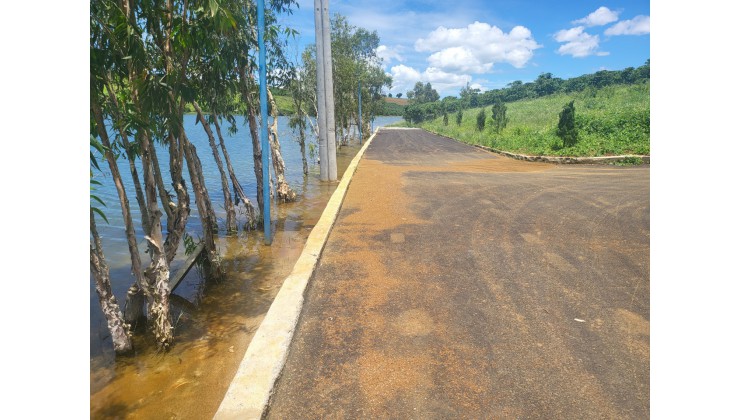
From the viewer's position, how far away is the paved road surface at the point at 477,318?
313 cm

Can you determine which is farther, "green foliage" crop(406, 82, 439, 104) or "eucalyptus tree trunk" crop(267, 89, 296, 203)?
"green foliage" crop(406, 82, 439, 104)

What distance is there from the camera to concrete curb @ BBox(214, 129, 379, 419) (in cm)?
304

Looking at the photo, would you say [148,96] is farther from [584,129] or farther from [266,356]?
[584,129]

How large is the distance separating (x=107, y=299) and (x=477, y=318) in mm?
3448

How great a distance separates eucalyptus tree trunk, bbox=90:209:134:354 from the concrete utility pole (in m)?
10.5

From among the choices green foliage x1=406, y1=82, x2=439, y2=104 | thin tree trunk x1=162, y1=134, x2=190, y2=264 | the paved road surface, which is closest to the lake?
thin tree trunk x1=162, y1=134, x2=190, y2=264

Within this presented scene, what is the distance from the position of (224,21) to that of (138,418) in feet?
10.8

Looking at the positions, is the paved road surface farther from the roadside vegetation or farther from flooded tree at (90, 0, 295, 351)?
the roadside vegetation

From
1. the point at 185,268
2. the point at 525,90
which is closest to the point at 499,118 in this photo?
the point at 185,268

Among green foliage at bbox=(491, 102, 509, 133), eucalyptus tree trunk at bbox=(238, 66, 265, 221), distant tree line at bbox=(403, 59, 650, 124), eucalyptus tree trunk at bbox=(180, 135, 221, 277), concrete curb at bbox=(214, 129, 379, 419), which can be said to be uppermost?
distant tree line at bbox=(403, 59, 650, 124)

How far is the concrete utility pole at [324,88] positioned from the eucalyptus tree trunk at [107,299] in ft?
34.6

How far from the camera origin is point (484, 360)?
3576mm

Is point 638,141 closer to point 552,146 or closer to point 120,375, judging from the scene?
point 552,146

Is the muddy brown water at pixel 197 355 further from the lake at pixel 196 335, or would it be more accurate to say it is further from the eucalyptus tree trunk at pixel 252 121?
the eucalyptus tree trunk at pixel 252 121
